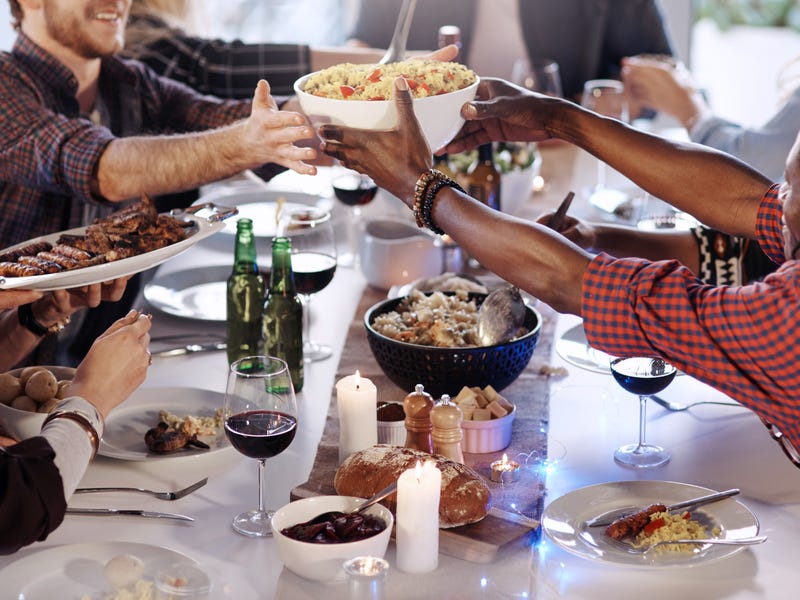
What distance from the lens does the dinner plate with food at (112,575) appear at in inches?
47.6

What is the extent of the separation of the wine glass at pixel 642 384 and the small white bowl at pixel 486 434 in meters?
0.18

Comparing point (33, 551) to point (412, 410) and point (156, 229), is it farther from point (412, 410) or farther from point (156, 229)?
point (156, 229)

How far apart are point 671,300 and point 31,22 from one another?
1.92m

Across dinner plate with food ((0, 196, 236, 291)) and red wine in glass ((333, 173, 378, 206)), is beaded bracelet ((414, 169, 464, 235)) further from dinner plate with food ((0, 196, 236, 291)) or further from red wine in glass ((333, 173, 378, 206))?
red wine in glass ((333, 173, 378, 206))

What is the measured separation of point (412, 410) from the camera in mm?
1469

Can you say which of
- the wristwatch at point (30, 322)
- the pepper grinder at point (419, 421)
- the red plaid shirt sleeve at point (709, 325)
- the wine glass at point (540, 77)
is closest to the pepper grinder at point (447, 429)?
the pepper grinder at point (419, 421)

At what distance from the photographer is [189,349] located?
78.7 inches

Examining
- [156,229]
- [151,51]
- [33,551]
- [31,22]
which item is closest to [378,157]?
[156,229]

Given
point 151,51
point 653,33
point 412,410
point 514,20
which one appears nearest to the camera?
point 412,410

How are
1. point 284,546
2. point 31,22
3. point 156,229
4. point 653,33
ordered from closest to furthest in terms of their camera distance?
point 284,546 < point 156,229 < point 31,22 < point 653,33

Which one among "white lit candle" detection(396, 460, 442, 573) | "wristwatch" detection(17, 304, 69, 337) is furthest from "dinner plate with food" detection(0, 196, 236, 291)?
"white lit candle" detection(396, 460, 442, 573)

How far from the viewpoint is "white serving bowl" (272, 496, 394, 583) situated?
120cm

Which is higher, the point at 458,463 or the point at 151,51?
the point at 151,51

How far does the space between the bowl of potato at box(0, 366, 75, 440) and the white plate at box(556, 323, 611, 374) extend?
0.91m
